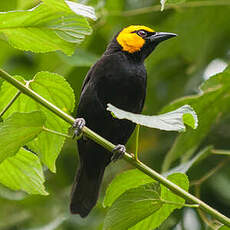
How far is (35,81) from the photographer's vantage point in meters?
2.03

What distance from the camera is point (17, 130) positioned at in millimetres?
1800

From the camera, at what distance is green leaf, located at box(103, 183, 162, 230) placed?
73.4 inches

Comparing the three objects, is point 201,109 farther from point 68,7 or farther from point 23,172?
point 68,7

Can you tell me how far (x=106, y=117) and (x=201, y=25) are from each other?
1.18m

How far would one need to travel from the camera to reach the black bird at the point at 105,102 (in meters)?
2.92

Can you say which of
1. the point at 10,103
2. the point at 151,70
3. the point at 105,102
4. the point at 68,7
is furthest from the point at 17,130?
the point at 151,70

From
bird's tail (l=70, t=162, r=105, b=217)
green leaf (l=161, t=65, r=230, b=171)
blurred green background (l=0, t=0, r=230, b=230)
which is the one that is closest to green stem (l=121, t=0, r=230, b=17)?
blurred green background (l=0, t=0, r=230, b=230)

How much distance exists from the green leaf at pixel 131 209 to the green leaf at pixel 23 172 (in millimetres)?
348

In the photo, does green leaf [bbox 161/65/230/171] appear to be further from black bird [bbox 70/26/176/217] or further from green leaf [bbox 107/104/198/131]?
green leaf [bbox 107/104/198/131]

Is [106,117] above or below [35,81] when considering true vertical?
below

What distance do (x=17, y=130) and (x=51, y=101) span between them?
31cm

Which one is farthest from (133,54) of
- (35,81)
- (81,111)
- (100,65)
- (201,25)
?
(35,81)

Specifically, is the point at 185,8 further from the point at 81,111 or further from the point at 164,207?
the point at 164,207

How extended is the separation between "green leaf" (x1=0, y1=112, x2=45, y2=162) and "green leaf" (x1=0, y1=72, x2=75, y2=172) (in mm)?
201
